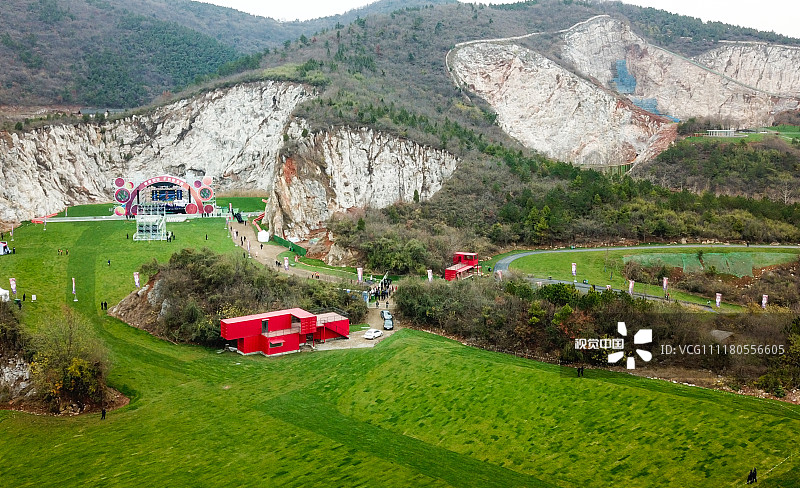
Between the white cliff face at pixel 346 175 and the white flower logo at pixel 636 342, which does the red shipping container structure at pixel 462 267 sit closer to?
the white cliff face at pixel 346 175

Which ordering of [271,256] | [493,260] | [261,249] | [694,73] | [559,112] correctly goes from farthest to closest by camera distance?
1. [694,73]
2. [559,112]
3. [261,249]
4. [271,256]
5. [493,260]

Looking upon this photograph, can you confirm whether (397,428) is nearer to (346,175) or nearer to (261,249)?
(261,249)

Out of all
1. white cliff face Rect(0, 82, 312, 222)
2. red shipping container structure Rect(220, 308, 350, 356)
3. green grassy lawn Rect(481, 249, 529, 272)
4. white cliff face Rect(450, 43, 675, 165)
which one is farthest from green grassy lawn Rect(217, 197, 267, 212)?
red shipping container structure Rect(220, 308, 350, 356)

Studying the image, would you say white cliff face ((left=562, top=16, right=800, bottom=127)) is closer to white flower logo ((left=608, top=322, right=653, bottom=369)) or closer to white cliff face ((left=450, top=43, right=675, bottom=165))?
white cliff face ((left=450, top=43, right=675, bottom=165))

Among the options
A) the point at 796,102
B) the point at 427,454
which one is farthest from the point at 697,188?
the point at 427,454

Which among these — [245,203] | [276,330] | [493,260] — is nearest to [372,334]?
[276,330]

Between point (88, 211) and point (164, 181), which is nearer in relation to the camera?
point (88, 211)

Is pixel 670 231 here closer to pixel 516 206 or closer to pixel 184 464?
pixel 516 206
